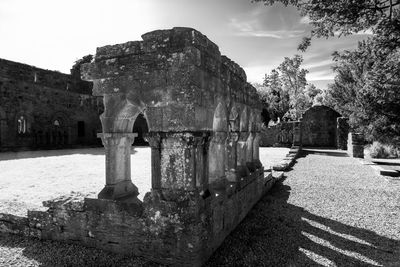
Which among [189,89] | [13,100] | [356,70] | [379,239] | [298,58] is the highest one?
[298,58]

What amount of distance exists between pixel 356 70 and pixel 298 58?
11.1 m

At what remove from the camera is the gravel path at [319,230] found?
3518 mm

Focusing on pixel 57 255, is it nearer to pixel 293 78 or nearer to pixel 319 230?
pixel 319 230

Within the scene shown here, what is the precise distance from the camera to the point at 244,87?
18.2 feet

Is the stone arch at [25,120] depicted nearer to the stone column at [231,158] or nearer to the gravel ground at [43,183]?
the gravel ground at [43,183]

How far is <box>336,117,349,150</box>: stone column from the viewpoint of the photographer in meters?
20.7

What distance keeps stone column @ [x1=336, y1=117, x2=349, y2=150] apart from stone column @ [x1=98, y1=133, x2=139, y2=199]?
2035 centimetres

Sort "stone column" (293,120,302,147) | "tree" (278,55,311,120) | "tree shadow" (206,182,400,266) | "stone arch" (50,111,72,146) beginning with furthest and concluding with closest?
"tree" (278,55,311,120) → "stone column" (293,120,302,147) → "stone arch" (50,111,72,146) → "tree shadow" (206,182,400,266)

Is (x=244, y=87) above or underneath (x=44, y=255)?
above

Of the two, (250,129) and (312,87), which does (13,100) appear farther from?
(312,87)

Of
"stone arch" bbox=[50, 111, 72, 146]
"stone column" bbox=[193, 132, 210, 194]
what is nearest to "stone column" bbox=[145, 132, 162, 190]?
"stone column" bbox=[193, 132, 210, 194]

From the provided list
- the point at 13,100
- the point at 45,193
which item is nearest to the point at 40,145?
the point at 13,100

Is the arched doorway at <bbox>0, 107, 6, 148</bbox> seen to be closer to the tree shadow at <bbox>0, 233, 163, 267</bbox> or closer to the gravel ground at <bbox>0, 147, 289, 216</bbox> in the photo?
the gravel ground at <bbox>0, 147, 289, 216</bbox>

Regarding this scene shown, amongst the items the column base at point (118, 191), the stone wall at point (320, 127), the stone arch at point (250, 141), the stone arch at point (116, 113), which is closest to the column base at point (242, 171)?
the stone arch at point (250, 141)
